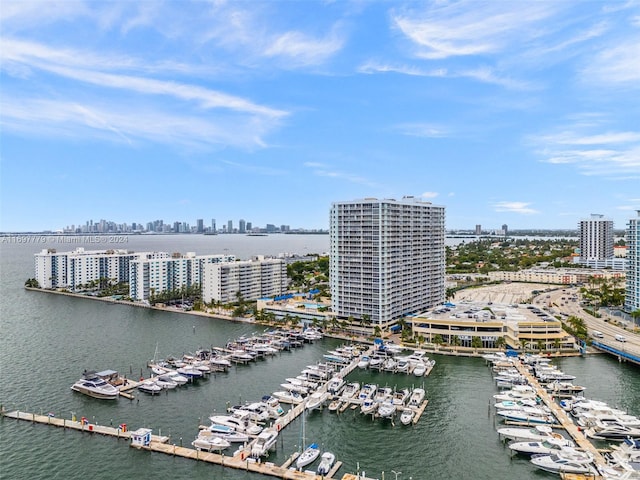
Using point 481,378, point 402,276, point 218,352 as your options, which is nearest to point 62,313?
point 218,352

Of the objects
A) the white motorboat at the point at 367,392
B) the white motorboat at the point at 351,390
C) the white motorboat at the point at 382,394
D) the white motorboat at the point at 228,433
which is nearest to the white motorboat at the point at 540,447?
the white motorboat at the point at 382,394

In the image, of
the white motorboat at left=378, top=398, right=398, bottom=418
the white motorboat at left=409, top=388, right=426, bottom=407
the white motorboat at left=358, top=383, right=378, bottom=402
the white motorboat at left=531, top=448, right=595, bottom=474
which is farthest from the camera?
the white motorboat at left=358, top=383, right=378, bottom=402

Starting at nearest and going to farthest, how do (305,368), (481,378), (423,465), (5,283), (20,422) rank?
1. (423,465)
2. (20,422)
3. (481,378)
4. (305,368)
5. (5,283)

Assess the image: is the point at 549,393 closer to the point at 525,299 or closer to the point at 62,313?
the point at 525,299

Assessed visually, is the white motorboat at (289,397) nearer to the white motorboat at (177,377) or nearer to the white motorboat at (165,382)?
the white motorboat at (177,377)

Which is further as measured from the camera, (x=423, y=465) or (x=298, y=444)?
(x=298, y=444)

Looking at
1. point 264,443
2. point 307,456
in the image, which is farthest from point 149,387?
point 307,456

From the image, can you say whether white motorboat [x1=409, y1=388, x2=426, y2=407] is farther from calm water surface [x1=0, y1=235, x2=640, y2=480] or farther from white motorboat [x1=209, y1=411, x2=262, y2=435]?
white motorboat [x1=209, y1=411, x2=262, y2=435]

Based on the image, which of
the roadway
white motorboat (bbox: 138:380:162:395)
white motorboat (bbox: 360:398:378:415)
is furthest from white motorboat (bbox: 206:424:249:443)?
the roadway
